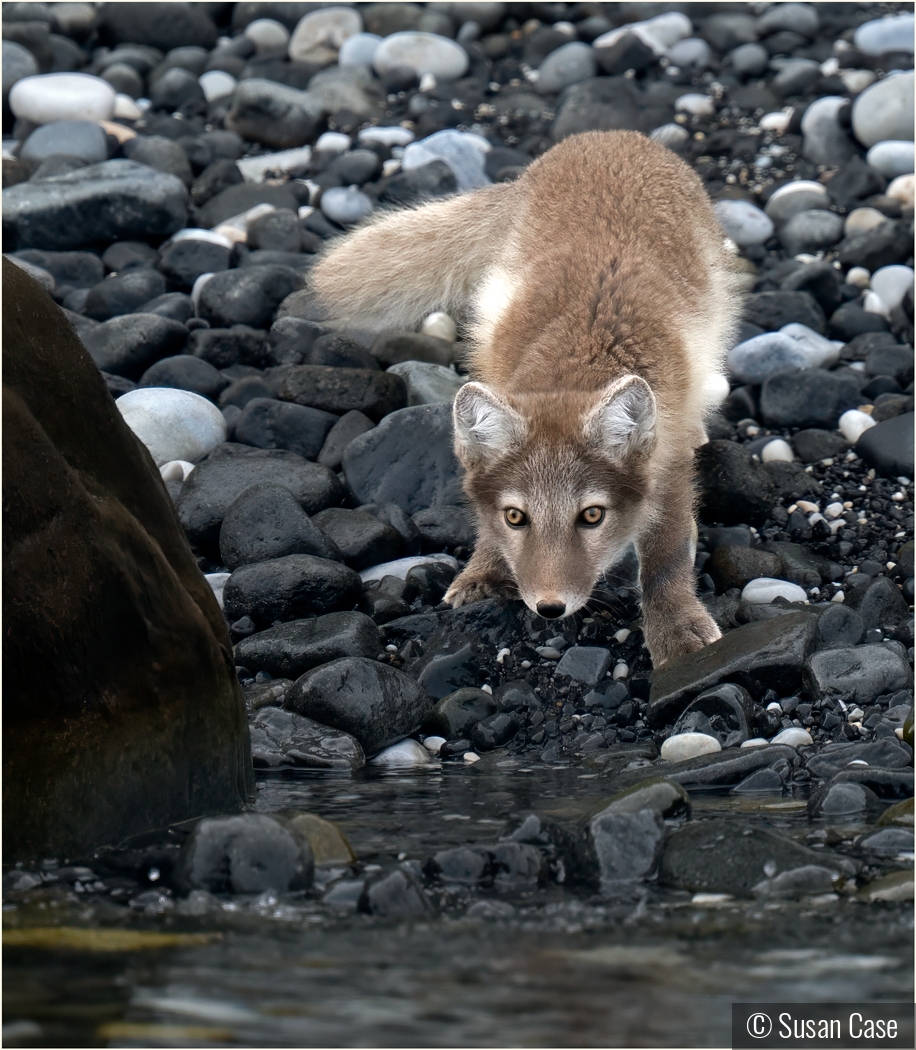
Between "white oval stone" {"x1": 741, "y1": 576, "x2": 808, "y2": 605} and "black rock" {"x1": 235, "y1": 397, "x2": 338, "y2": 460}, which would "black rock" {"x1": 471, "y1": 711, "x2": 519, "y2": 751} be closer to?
"white oval stone" {"x1": 741, "y1": 576, "x2": 808, "y2": 605}

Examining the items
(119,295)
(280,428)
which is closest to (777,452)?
(280,428)

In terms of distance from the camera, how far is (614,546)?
5.38m

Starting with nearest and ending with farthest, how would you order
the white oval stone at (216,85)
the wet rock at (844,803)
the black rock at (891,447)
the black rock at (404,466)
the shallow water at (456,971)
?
the shallow water at (456,971) → the wet rock at (844,803) → the black rock at (404,466) → the black rock at (891,447) → the white oval stone at (216,85)

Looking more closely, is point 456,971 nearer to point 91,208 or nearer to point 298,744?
point 298,744

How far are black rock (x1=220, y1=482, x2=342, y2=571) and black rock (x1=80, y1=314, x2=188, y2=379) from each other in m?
1.93

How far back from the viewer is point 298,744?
188 inches

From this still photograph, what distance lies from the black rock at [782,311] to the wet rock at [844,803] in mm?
4789

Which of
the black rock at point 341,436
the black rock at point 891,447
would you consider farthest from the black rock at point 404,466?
the black rock at point 891,447

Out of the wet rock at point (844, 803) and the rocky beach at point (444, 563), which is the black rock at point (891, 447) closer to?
the rocky beach at point (444, 563)

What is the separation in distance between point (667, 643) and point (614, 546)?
1.55 ft

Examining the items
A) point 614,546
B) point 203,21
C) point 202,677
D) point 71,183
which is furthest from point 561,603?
point 203,21

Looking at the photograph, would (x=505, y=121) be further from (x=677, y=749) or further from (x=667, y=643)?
(x=677, y=749)

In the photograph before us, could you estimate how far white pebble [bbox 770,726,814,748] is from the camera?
4.64m

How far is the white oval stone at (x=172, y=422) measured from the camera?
22.2 ft
